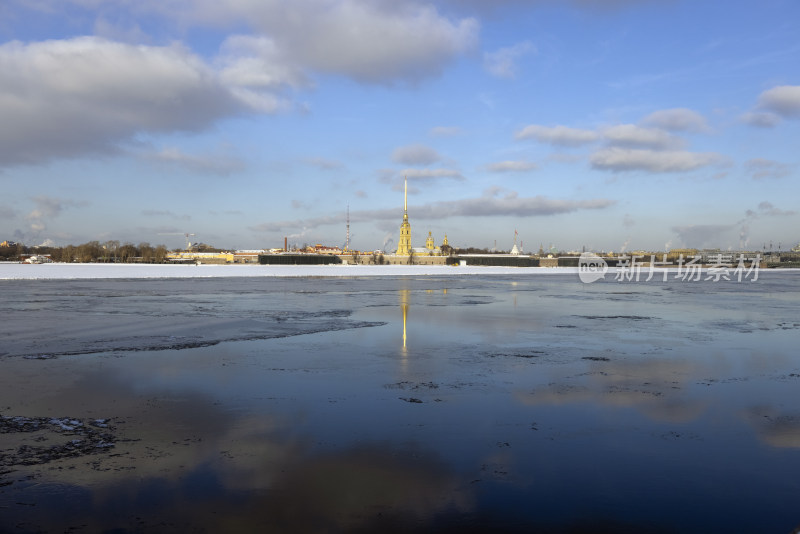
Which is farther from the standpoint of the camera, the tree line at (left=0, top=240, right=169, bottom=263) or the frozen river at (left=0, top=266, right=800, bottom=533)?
the tree line at (left=0, top=240, right=169, bottom=263)

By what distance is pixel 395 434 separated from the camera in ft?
21.6

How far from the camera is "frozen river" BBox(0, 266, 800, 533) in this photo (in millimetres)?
4656

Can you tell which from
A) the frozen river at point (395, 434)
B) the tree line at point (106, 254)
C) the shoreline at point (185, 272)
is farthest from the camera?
the tree line at point (106, 254)

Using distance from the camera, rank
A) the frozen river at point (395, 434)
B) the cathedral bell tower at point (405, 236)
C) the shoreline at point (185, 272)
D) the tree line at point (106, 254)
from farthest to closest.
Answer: the cathedral bell tower at point (405, 236), the tree line at point (106, 254), the shoreline at point (185, 272), the frozen river at point (395, 434)

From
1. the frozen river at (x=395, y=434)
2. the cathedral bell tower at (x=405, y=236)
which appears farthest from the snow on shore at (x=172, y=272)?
the cathedral bell tower at (x=405, y=236)

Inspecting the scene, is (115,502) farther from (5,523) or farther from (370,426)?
(370,426)

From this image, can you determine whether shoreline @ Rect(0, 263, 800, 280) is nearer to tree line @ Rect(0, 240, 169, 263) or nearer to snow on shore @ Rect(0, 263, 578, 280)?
snow on shore @ Rect(0, 263, 578, 280)

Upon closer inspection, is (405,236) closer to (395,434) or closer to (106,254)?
(106,254)

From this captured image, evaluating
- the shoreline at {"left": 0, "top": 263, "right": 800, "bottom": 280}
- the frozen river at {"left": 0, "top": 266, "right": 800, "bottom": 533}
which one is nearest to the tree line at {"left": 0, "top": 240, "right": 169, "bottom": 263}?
the shoreline at {"left": 0, "top": 263, "right": 800, "bottom": 280}

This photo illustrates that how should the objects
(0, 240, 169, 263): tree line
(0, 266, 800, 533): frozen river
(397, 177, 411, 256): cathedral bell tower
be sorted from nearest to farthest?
(0, 266, 800, 533): frozen river < (0, 240, 169, 263): tree line < (397, 177, 411, 256): cathedral bell tower

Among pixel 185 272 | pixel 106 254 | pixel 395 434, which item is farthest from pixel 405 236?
pixel 395 434

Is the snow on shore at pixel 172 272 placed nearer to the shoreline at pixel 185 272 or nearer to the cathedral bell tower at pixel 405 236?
the shoreline at pixel 185 272

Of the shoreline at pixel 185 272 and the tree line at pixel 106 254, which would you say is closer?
the shoreline at pixel 185 272

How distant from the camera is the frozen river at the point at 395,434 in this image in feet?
15.3
